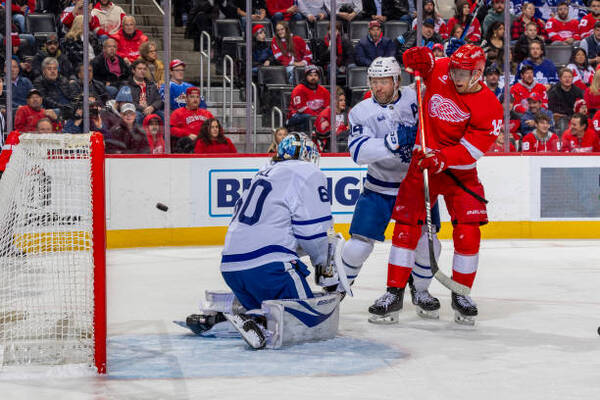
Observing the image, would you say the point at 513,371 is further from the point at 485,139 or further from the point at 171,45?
the point at 171,45

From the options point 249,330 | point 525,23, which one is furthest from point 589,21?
point 249,330

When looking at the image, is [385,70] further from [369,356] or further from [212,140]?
[212,140]

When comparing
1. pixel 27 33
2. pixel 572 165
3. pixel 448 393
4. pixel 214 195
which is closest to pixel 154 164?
pixel 214 195

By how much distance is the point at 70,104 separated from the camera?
7.50m

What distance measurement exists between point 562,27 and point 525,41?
669mm

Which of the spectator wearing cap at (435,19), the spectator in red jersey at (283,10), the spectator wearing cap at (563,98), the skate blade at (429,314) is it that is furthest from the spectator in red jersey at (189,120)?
the skate blade at (429,314)

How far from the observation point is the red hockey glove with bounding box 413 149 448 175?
14.6ft

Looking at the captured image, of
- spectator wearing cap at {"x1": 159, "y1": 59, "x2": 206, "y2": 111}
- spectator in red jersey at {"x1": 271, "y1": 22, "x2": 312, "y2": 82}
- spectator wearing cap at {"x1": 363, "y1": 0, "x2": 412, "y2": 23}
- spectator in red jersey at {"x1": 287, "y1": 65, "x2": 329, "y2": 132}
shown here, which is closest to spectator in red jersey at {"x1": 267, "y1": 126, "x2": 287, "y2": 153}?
spectator in red jersey at {"x1": 287, "y1": 65, "x2": 329, "y2": 132}

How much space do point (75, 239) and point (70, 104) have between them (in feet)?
11.6

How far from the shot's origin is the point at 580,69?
9055 millimetres

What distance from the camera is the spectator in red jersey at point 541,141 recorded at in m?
8.64

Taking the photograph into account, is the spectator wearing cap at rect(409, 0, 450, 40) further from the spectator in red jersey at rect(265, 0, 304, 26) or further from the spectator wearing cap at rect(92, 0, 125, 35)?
the spectator wearing cap at rect(92, 0, 125, 35)

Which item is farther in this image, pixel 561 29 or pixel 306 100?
pixel 561 29

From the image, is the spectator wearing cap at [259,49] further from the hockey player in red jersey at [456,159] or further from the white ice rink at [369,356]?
the hockey player in red jersey at [456,159]
